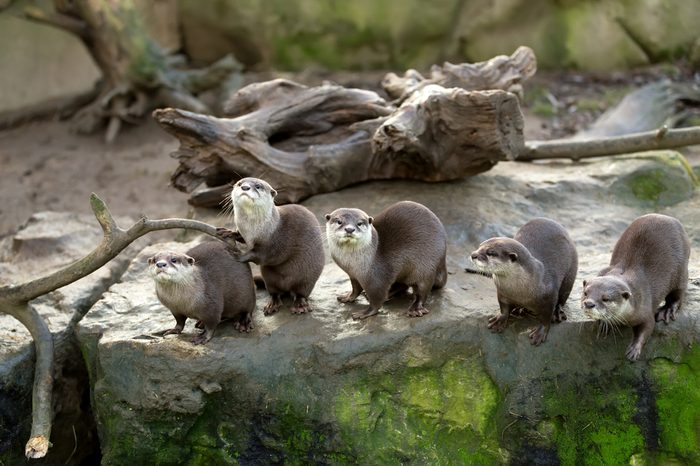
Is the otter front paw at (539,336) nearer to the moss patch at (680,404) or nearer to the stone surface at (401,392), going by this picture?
the stone surface at (401,392)

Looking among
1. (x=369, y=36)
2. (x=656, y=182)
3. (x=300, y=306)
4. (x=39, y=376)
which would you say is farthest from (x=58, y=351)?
(x=369, y=36)

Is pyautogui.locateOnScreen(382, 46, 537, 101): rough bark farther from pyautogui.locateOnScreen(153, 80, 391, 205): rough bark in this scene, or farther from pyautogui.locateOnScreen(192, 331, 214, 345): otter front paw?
pyautogui.locateOnScreen(192, 331, 214, 345): otter front paw

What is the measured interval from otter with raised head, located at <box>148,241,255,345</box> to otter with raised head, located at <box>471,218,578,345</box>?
3.68ft

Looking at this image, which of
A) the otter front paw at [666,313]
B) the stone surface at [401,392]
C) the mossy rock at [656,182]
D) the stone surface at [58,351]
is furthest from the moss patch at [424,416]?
the mossy rock at [656,182]

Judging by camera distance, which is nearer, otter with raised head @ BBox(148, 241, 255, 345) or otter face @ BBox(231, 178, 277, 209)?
otter with raised head @ BBox(148, 241, 255, 345)

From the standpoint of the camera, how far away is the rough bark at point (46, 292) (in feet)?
14.2

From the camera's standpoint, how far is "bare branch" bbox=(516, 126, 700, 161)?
19.9 feet

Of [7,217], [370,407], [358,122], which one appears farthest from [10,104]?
[370,407]

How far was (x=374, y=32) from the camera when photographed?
10.1 metres

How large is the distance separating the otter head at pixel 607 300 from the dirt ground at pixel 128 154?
416cm

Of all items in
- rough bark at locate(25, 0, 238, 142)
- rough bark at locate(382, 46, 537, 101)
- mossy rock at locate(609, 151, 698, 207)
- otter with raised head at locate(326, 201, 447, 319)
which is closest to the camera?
otter with raised head at locate(326, 201, 447, 319)

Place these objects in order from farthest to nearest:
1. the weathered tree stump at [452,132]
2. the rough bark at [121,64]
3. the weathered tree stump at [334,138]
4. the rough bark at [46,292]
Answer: the rough bark at [121,64] → the weathered tree stump at [334,138] → the weathered tree stump at [452,132] → the rough bark at [46,292]

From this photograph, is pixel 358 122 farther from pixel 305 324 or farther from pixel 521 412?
pixel 521 412

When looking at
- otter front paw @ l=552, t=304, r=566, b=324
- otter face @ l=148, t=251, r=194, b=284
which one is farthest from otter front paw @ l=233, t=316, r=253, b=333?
otter front paw @ l=552, t=304, r=566, b=324
